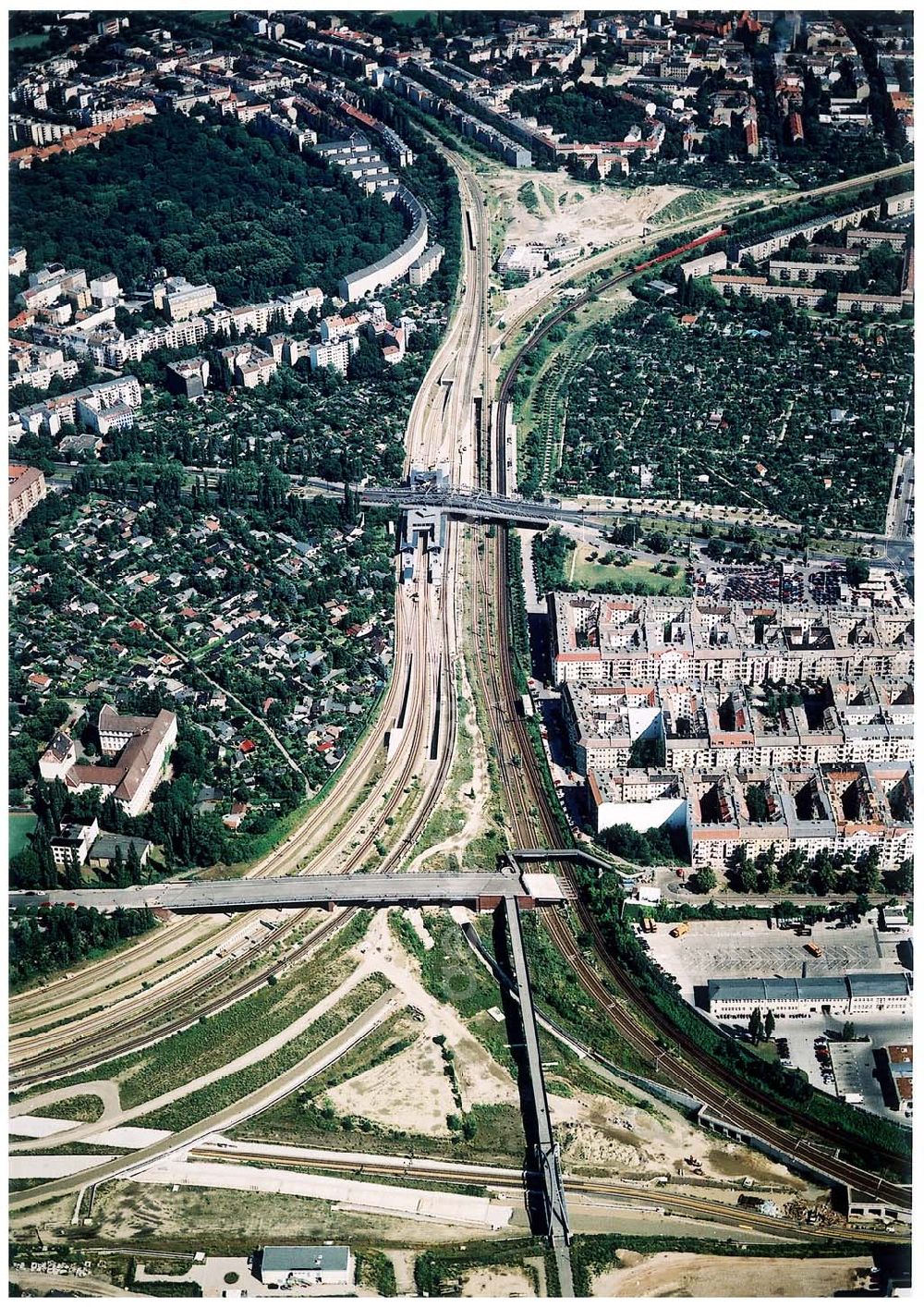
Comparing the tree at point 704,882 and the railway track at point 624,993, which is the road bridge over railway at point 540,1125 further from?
the tree at point 704,882

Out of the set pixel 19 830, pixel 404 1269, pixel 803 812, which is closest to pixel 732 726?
pixel 803 812

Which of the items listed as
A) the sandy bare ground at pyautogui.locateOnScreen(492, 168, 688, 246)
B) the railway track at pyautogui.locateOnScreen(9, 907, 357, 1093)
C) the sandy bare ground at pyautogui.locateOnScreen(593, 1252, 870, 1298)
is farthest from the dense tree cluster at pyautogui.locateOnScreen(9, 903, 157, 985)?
the sandy bare ground at pyautogui.locateOnScreen(492, 168, 688, 246)

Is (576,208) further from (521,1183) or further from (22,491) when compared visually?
(521,1183)

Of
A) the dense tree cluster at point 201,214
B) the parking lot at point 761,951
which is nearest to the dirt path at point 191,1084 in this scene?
the parking lot at point 761,951

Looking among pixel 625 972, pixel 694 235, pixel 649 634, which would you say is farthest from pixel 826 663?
pixel 694 235

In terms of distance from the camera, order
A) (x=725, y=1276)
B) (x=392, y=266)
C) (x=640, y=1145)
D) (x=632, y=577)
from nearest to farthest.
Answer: (x=725, y=1276) → (x=640, y=1145) → (x=632, y=577) → (x=392, y=266)

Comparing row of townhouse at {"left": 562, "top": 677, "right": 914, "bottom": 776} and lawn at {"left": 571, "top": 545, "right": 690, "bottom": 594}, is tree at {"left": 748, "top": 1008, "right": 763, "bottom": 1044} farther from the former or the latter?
lawn at {"left": 571, "top": 545, "right": 690, "bottom": 594}
